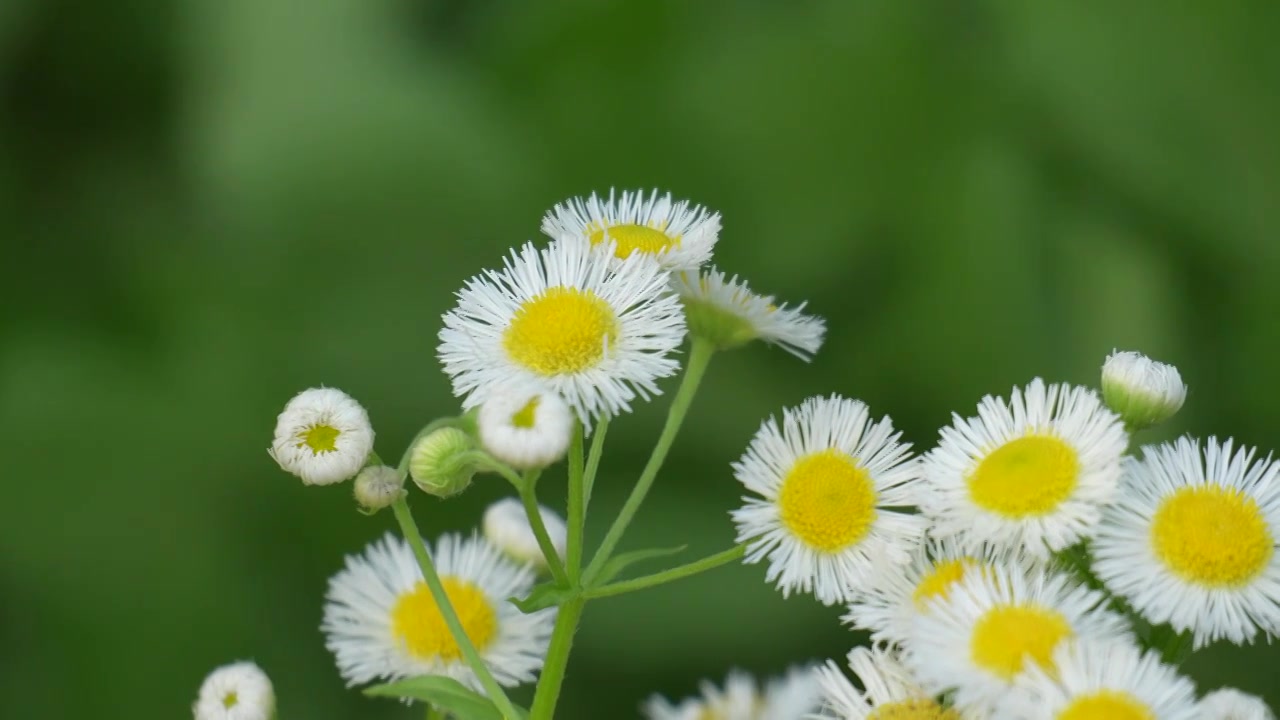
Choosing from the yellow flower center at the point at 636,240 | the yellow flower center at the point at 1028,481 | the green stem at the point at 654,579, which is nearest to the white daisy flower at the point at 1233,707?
the yellow flower center at the point at 1028,481

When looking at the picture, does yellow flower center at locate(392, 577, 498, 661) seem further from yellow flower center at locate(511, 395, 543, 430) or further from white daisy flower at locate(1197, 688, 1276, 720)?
white daisy flower at locate(1197, 688, 1276, 720)

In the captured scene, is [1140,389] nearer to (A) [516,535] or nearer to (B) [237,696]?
(A) [516,535]

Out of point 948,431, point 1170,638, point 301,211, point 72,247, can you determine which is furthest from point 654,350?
point 72,247

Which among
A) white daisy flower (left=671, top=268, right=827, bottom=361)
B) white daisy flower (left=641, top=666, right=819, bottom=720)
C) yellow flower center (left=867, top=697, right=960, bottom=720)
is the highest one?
white daisy flower (left=671, top=268, right=827, bottom=361)

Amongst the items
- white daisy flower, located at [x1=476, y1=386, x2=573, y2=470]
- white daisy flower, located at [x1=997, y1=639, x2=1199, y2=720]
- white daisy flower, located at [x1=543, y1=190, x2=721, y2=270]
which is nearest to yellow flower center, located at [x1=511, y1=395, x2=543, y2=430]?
white daisy flower, located at [x1=476, y1=386, x2=573, y2=470]

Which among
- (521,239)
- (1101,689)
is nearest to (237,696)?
(1101,689)

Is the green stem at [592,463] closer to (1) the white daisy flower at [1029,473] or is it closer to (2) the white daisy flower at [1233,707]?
(1) the white daisy flower at [1029,473]
